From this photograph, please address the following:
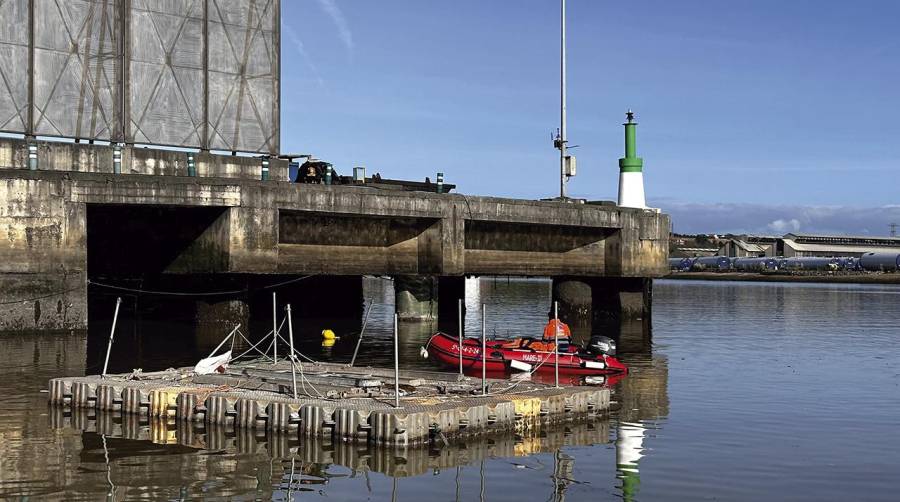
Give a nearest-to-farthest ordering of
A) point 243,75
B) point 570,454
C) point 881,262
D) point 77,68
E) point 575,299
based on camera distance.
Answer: point 570,454, point 77,68, point 243,75, point 575,299, point 881,262

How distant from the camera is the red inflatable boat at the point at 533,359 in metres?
36.9

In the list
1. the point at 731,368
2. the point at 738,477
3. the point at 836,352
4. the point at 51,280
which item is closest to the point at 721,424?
the point at 738,477

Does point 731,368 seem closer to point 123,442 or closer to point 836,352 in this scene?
point 836,352

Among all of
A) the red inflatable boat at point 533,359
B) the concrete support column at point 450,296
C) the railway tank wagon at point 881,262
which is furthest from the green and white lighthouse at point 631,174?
the railway tank wagon at point 881,262

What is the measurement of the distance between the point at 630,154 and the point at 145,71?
28.6 m

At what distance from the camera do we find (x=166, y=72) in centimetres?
5441

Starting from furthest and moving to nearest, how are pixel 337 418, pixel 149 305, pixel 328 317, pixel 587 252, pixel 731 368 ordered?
pixel 328 317 → pixel 587 252 → pixel 149 305 → pixel 731 368 → pixel 337 418

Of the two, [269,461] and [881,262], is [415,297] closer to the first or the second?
[269,461]

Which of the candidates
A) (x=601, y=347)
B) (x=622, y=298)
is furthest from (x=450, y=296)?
(x=601, y=347)

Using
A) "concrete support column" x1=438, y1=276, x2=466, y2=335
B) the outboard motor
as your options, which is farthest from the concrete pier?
the outboard motor

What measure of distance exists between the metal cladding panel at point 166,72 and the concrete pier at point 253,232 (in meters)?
2.69

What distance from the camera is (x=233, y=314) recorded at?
167 feet

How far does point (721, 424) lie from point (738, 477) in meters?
6.59

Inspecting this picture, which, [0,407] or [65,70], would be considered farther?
[65,70]
